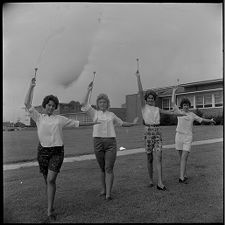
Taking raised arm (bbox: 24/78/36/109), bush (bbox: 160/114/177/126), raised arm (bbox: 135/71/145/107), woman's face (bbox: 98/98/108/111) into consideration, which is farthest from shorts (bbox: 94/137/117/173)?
bush (bbox: 160/114/177/126)

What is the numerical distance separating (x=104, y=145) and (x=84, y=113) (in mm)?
496

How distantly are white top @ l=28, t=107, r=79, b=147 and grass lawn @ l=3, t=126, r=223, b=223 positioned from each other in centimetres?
86

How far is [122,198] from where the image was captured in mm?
4633

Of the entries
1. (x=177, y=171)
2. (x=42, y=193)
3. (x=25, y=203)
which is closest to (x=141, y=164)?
(x=177, y=171)

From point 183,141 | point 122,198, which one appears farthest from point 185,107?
point 122,198

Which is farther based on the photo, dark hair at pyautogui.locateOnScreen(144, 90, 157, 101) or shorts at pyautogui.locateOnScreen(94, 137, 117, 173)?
dark hair at pyautogui.locateOnScreen(144, 90, 157, 101)

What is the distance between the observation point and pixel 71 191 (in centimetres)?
510

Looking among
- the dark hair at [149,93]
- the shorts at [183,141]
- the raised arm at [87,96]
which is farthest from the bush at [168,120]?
the raised arm at [87,96]

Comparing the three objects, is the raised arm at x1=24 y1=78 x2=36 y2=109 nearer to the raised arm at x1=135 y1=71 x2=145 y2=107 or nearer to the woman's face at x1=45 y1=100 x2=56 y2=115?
the woman's face at x1=45 y1=100 x2=56 y2=115

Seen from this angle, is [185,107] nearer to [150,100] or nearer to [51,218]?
[150,100]

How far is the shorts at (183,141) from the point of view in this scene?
5.60 meters

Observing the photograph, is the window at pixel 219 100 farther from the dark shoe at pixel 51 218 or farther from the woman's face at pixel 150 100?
the dark shoe at pixel 51 218

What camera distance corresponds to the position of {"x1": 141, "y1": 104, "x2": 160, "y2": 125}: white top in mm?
5098

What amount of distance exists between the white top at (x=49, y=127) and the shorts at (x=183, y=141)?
2.28 metres
